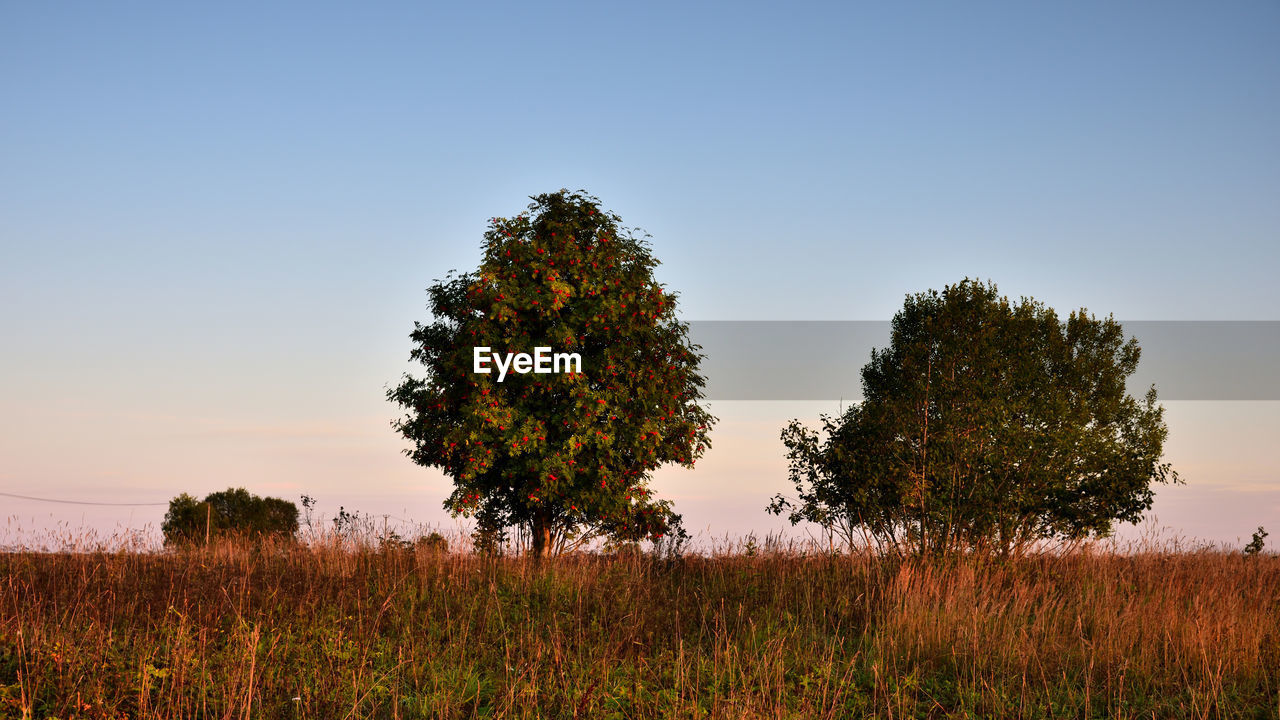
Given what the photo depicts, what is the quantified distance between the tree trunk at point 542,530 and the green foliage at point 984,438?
4.92 metres

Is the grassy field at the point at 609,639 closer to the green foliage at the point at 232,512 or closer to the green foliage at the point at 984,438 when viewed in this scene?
the green foliage at the point at 984,438

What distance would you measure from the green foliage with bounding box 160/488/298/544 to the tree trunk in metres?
18.1

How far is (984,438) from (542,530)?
371 inches

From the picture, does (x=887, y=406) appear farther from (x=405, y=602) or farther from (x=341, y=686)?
(x=341, y=686)

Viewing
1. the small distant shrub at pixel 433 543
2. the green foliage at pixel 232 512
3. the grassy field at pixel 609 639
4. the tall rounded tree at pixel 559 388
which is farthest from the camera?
the green foliage at pixel 232 512

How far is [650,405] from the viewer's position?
787 inches

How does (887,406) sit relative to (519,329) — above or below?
below

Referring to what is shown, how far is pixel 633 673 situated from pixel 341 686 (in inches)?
106

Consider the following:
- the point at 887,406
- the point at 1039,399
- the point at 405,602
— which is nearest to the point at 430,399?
the point at 405,602

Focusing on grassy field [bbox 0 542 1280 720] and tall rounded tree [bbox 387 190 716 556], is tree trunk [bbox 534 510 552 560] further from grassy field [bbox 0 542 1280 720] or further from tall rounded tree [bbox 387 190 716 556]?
grassy field [bbox 0 542 1280 720]

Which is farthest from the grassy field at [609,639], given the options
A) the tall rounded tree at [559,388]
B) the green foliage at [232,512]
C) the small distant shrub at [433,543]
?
the green foliage at [232,512]

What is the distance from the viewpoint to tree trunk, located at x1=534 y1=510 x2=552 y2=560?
794 inches

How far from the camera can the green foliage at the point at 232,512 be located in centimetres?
3550

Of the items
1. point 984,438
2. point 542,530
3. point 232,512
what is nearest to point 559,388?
point 542,530
